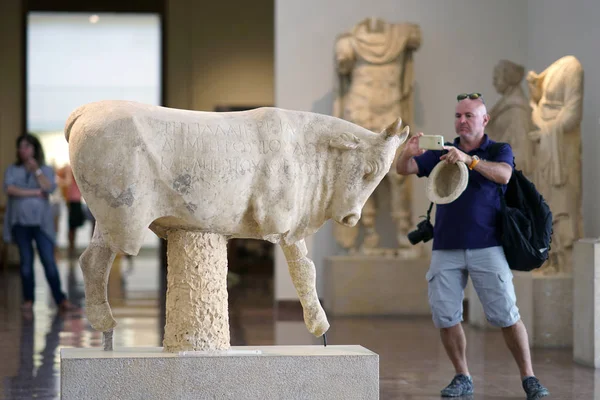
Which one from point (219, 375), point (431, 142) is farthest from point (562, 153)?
point (219, 375)

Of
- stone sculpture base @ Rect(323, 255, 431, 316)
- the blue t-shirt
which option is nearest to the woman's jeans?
stone sculpture base @ Rect(323, 255, 431, 316)

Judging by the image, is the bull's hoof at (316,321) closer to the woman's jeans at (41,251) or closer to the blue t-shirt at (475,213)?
the blue t-shirt at (475,213)

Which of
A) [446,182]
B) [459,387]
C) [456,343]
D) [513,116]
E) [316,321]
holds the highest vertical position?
[513,116]

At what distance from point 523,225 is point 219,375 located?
6.65 feet

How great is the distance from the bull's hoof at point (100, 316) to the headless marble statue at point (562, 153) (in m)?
4.46

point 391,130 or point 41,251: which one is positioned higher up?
point 391,130

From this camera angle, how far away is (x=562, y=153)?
7285mm

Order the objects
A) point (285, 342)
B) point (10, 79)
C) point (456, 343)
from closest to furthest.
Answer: point (456, 343)
point (285, 342)
point (10, 79)

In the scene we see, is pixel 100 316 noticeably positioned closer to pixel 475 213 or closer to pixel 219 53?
pixel 475 213

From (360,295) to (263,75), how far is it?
6.92 metres

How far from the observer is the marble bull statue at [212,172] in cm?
356

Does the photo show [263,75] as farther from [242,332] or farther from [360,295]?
[242,332]

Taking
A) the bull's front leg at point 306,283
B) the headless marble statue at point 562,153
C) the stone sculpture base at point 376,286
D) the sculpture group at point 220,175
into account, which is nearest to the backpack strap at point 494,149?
the sculpture group at point 220,175

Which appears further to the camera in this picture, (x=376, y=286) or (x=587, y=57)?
(x=376, y=286)
